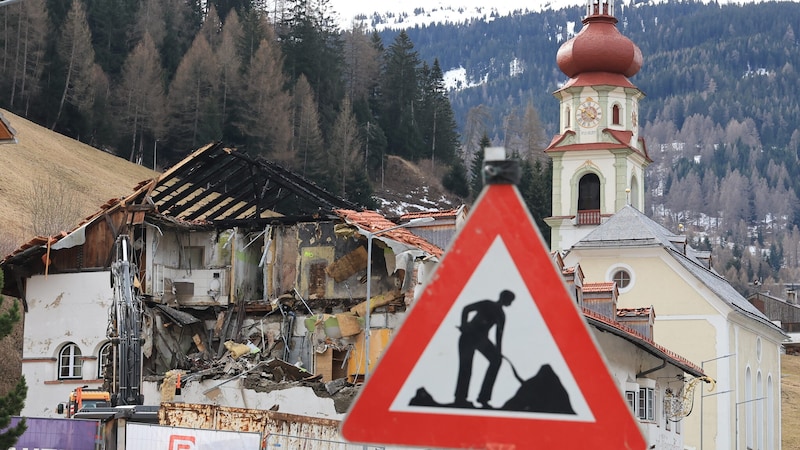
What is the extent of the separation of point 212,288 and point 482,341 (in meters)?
33.0

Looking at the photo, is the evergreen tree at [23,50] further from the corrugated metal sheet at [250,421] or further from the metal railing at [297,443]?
the metal railing at [297,443]

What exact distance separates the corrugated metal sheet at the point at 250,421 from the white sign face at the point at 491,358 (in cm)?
2119

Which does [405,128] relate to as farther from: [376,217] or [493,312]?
[493,312]

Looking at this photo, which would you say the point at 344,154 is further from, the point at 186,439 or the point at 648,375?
the point at 186,439

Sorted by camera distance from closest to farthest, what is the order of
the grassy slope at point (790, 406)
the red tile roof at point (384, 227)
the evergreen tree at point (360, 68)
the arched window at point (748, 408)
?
the red tile roof at point (384, 227), the arched window at point (748, 408), the grassy slope at point (790, 406), the evergreen tree at point (360, 68)

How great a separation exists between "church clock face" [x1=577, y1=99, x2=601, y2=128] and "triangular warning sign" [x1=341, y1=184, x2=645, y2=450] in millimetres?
75669

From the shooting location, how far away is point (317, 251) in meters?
36.6

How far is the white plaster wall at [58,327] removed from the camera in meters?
36.9

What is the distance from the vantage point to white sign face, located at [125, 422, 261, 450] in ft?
76.8

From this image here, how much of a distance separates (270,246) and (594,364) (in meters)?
32.4

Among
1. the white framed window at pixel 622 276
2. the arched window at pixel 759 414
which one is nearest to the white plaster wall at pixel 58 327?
the white framed window at pixel 622 276

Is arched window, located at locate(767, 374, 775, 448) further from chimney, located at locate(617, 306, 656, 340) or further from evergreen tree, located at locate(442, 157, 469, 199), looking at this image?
evergreen tree, located at locate(442, 157, 469, 199)

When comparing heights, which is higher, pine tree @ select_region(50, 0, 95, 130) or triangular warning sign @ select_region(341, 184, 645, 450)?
pine tree @ select_region(50, 0, 95, 130)

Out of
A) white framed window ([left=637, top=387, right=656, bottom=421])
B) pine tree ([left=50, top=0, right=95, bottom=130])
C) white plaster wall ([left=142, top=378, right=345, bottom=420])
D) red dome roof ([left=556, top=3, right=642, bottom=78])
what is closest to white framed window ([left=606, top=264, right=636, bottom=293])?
white framed window ([left=637, top=387, right=656, bottom=421])
